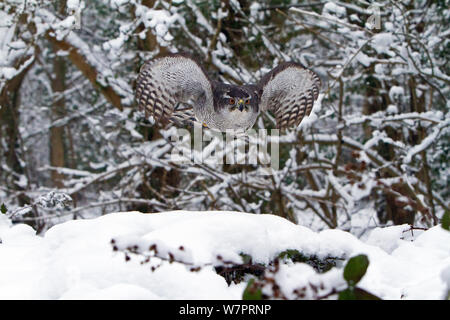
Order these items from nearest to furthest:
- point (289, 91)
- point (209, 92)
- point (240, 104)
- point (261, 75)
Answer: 1. point (240, 104)
2. point (209, 92)
3. point (289, 91)
4. point (261, 75)

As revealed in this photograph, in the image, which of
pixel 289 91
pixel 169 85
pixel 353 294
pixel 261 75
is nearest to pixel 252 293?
pixel 353 294

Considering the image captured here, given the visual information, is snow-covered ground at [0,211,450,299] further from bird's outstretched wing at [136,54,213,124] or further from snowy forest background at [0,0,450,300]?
snowy forest background at [0,0,450,300]

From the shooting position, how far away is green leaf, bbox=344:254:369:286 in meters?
1.65

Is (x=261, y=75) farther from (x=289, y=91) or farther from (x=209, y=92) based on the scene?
(x=209, y=92)

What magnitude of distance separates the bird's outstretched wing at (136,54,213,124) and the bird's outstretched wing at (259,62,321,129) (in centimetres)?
46

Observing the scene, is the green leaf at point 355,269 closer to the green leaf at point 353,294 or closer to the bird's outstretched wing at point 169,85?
the green leaf at point 353,294

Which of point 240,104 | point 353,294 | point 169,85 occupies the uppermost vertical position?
A: point 169,85

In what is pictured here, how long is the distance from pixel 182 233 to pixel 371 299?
2.69ft

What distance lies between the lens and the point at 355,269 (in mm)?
1653

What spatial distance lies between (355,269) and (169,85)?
7.28 feet

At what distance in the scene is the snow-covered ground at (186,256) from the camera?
1841 mm

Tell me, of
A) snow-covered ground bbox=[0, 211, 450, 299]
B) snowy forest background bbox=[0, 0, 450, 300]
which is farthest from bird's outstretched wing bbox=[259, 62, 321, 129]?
snow-covered ground bbox=[0, 211, 450, 299]

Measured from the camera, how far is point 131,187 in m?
7.85
